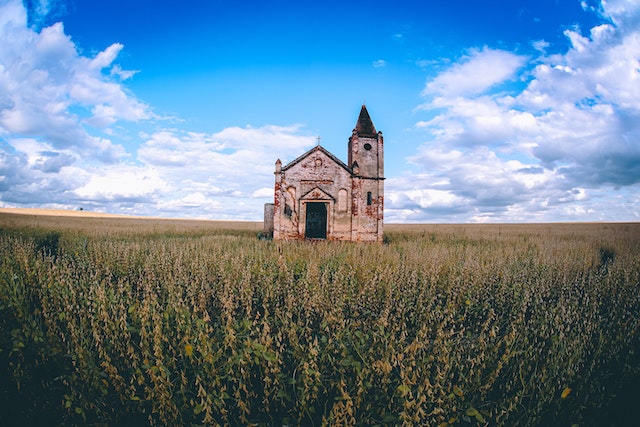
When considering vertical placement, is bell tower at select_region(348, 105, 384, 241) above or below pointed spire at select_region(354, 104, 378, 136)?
below

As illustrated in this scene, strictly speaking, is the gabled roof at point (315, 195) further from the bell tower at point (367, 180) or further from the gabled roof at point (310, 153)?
the gabled roof at point (310, 153)

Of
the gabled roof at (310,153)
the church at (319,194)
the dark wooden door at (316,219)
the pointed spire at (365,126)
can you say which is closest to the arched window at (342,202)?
the church at (319,194)

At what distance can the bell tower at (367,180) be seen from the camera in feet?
65.2

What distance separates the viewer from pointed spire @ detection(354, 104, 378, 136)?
21578 millimetres

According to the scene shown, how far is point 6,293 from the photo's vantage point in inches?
225

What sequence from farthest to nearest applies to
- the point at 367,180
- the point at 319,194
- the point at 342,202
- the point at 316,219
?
1. the point at 316,219
2. the point at 367,180
3. the point at 342,202
4. the point at 319,194

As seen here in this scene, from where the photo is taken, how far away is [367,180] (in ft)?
68.2

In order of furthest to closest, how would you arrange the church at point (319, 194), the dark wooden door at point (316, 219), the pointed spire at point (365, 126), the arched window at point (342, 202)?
the dark wooden door at point (316, 219)
the pointed spire at point (365, 126)
the arched window at point (342, 202)
the church at point (319, 194)

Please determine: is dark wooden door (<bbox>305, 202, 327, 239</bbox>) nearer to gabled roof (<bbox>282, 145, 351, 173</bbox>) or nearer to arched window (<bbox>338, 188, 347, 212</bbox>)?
arched window (<bbox>338, 188, 347, 212</bbox>)

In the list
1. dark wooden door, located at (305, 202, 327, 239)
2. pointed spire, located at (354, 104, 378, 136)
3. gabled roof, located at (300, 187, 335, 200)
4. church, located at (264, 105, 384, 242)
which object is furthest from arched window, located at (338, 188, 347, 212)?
dark wooden door, located at (305, 202, 327, 239)

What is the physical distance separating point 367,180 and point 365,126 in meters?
3.86

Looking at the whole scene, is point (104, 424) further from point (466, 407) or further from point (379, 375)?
point (466, 407)

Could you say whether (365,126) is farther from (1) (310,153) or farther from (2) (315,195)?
(2) (315,195)

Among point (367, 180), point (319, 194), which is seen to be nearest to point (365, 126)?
point (367, 180)
